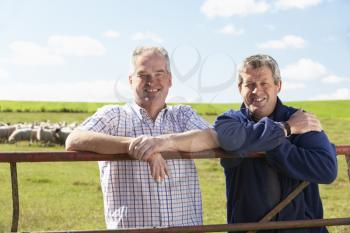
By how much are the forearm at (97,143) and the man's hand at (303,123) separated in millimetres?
872

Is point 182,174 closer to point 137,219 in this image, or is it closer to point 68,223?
point 137,219

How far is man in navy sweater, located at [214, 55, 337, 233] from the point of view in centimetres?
306

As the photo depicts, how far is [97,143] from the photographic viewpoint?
3.03 m

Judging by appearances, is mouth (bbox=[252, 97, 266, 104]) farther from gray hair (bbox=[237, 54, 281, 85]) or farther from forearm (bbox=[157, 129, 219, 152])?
forearm (bbox=[157, 129, 219, 152])

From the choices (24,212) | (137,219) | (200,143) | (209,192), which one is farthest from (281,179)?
(209,192)

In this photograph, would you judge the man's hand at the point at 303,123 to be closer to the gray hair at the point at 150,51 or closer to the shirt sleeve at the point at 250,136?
the shirt sleeve at the point at 250,136

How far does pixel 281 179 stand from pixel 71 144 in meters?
1.13

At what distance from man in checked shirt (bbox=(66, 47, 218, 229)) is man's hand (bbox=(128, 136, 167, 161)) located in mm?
266

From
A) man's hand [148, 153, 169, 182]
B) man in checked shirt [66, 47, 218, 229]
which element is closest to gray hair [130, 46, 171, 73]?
man in checked shirt [66, 47, 218, 229]

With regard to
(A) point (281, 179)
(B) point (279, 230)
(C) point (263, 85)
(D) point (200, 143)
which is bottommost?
(B) point (279, 230)

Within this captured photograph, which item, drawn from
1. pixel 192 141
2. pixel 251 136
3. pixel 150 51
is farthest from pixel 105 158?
pixel 150 51

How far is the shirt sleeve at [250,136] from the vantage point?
119 inches

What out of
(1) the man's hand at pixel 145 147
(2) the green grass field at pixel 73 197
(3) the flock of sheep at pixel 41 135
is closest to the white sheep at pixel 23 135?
(3) the flock of sheep at pixel 41 135

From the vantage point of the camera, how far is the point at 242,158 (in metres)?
3.23
